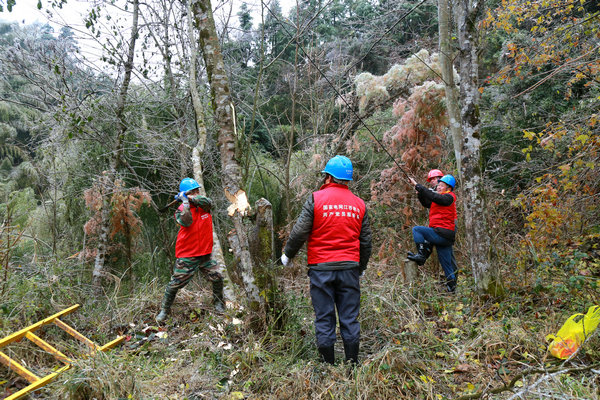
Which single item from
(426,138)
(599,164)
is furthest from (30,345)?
(599,164)

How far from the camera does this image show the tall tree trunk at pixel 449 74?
428 cm

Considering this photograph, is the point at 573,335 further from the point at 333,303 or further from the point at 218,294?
the point at 218,294

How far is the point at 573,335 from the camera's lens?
2.83 metres

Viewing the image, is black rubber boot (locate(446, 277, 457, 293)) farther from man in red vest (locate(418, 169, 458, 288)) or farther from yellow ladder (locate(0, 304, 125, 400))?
yellow ladder (locate(0, 304, 125, 400))

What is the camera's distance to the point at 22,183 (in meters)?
13.4

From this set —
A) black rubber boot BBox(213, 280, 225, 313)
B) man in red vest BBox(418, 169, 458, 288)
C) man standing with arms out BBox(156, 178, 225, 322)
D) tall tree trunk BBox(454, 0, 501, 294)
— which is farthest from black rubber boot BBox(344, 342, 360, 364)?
man in red vest BBox(418, 169, 458, 288)

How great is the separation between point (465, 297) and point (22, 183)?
48.8 feet

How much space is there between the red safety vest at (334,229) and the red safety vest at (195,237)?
74.6 inches

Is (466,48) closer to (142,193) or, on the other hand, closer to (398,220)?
(398,220)

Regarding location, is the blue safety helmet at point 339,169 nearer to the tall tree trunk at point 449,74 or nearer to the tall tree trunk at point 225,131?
the tall tree trunk at point 225,131

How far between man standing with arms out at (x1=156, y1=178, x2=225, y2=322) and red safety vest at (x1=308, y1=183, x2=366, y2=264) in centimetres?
189

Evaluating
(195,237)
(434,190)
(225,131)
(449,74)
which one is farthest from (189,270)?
(449,74)

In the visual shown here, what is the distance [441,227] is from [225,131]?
3.04m

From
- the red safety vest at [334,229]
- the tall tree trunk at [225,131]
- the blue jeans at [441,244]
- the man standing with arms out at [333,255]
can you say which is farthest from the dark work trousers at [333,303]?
the blue jeans at [441,244]
